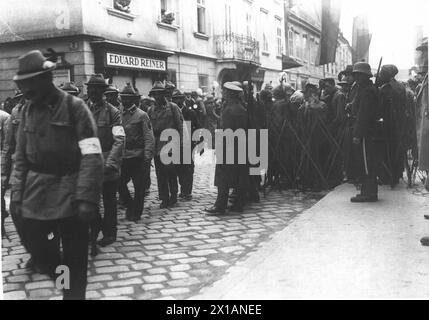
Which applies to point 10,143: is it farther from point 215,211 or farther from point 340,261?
point 340,261

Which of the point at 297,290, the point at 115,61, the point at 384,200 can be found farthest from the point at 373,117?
the point at 115,61

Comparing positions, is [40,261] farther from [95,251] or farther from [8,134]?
[8,134]

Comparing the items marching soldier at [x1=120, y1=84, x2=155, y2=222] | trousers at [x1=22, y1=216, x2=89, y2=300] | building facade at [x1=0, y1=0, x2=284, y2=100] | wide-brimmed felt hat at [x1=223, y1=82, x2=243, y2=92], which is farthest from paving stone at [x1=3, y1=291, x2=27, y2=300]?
building facade at [x1=0, y1=0, x2=284, y2=100]

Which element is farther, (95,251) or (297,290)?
(95,251)

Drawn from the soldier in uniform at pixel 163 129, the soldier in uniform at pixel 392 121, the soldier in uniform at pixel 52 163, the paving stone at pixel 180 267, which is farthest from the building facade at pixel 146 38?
the soldier in uniform at pixel 52 163

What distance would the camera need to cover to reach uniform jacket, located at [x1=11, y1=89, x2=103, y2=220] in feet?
10.9

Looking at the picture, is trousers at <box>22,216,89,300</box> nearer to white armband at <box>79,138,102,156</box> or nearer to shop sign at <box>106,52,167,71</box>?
white armband at <box>79,138,102,156</box>

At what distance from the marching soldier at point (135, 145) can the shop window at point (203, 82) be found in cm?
1014

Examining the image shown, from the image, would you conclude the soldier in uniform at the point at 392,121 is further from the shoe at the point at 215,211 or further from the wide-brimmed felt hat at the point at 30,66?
the wide-brimmed felt hat at the point at 30,66

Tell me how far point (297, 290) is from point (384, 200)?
4005 millimetres

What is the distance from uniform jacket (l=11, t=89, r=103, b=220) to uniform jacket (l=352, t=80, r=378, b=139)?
15.8 feet

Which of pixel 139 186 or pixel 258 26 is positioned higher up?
pixel 258 26

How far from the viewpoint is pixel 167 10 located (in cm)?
1669
